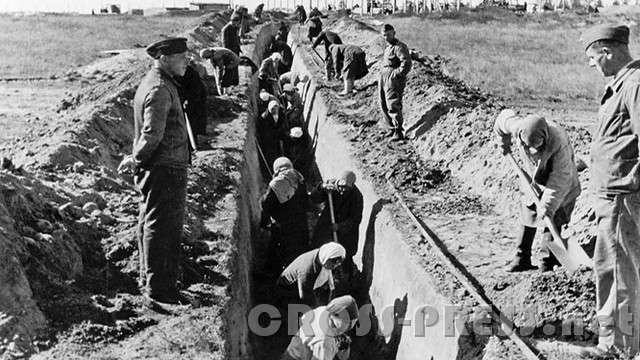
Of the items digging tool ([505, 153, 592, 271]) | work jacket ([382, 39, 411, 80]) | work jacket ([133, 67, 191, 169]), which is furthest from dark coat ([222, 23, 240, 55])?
digging tool ([505, 153, 592, 271])

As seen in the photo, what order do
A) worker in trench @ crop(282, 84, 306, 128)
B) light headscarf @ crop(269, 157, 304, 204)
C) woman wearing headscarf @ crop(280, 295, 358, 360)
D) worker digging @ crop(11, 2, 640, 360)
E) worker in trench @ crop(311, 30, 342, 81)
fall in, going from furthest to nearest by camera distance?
worker in trench @ crop(311, 30, 342, 81)
worker in trench @ crop(282, 84, 306, 128)
light headscarf @ crop(269, 157, 304, 204)
woman wearing headscarf @ crop(280, 295, 358, 360)
worker digging @ crop(11, 2, 640, 360)

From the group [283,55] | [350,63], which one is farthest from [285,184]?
[283,55]

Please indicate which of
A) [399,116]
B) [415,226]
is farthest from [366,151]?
[415,226]

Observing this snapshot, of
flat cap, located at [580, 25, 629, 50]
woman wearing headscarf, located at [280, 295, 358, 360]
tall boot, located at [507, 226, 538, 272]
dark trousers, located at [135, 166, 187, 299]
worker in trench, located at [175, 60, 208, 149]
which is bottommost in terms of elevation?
woman wearing headscarf, located at [280, 295, 358, 360]

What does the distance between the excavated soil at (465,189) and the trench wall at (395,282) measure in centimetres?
12

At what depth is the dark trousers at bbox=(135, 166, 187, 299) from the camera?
4.84 m

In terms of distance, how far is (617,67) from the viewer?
14.0ft

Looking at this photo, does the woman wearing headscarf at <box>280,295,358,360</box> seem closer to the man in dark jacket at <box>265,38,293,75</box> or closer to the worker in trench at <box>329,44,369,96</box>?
the worker in trench at <box>329,44,369,96</box>

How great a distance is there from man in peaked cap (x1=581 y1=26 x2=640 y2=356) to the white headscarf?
8.74 feet

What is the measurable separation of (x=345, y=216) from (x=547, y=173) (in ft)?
10.0

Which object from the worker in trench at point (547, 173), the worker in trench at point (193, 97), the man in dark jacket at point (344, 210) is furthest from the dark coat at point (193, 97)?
the worker in trench at point (547, 173)

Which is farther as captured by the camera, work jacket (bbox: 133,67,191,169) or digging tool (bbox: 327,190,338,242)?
digging tool (bbox: 327,190,338,242)

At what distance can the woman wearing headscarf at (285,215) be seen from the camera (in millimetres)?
8016

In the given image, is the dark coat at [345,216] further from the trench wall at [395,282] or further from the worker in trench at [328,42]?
the worker in trench at [328,42]
